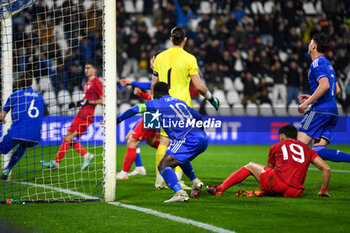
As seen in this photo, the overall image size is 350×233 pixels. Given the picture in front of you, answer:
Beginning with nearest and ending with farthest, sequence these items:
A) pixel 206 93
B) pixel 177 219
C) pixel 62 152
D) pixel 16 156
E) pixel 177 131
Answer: pixel 177 219, pixel 177 131, pixel 206 93, pixel 16 156, pixel 62 152

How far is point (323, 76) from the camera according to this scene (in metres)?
6.47

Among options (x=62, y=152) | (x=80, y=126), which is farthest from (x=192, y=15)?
(x=62, y=152)

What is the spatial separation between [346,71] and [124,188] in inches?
476

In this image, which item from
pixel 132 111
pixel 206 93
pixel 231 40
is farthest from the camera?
pixel 231 40

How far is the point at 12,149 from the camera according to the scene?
26.3 feet

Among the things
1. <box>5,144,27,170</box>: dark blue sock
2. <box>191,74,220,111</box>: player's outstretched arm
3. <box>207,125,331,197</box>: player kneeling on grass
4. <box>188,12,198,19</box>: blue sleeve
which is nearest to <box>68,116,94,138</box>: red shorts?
<box>5,144,27,170</box>: dark blue sock

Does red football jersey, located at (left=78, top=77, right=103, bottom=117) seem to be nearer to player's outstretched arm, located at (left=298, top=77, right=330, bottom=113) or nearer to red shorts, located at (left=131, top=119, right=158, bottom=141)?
red shorts, located at (left=131, top=119, right=158, bottom=141)

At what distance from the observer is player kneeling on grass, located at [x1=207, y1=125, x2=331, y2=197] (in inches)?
226

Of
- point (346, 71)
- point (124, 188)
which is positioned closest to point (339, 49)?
point (346, 71)

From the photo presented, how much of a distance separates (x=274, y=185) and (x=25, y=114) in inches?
157

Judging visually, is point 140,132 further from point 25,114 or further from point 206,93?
point 206,93

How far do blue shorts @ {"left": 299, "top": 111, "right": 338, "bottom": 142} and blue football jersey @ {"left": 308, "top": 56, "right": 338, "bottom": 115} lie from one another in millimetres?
71

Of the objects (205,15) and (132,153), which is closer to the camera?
(132,153)

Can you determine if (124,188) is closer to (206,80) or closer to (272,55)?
(206,80)
